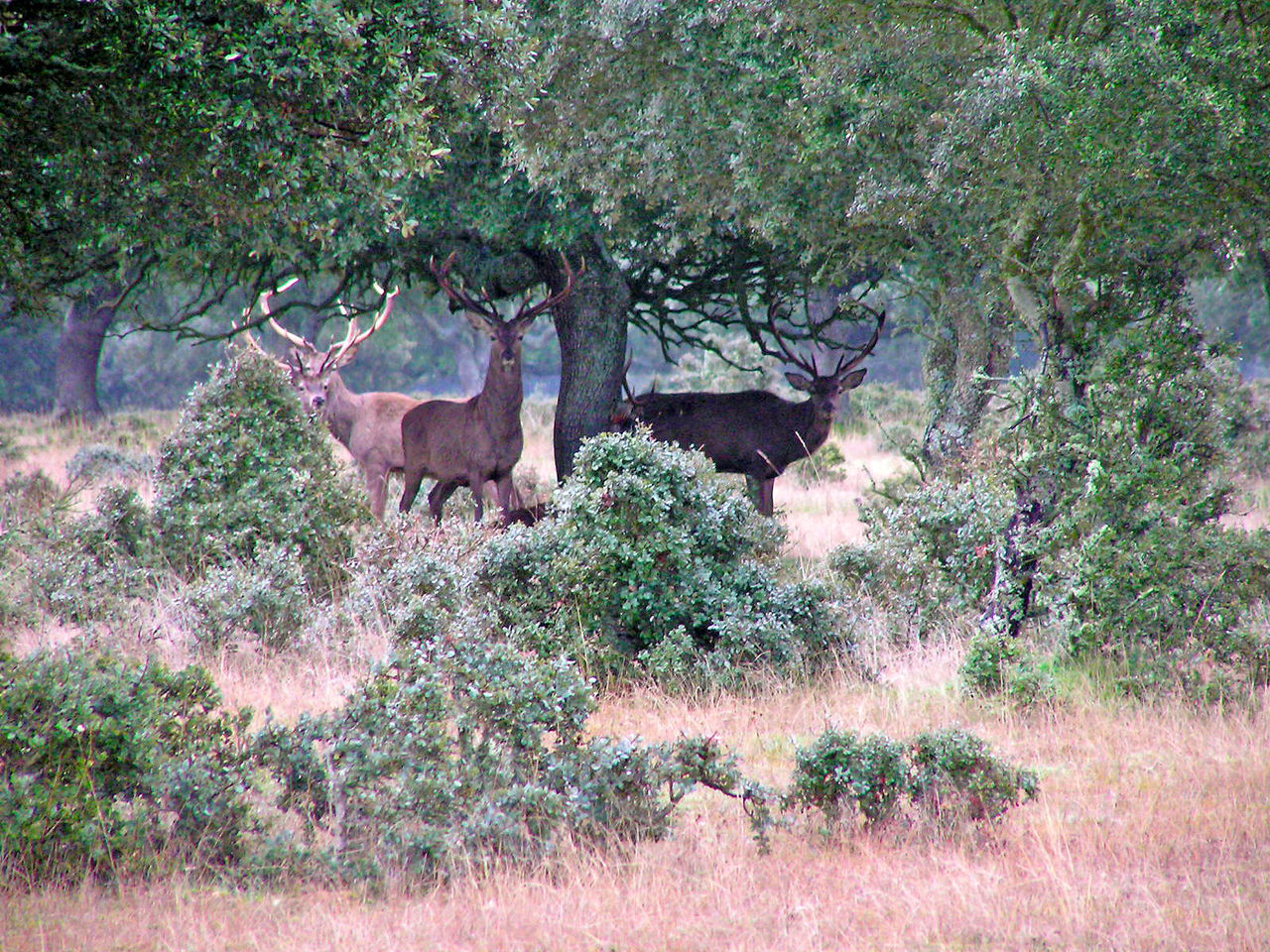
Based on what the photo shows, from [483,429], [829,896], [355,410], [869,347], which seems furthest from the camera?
[355,410]

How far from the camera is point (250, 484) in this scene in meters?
9.24

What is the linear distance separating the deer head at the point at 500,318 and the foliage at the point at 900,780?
24.7 ft

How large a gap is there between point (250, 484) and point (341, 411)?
5570 mm

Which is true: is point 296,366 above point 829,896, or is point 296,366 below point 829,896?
above

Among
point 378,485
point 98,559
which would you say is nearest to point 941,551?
point 98,559

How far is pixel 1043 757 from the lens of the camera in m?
5.48

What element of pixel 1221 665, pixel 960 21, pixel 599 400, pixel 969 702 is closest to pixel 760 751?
pixel 969 702

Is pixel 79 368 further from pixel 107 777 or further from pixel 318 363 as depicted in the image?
pixel 107 777

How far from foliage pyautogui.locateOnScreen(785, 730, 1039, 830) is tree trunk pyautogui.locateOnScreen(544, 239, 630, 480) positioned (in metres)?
8.06

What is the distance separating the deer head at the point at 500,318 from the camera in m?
11.6

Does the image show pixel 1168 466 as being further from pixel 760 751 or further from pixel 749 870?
pixel 749 870

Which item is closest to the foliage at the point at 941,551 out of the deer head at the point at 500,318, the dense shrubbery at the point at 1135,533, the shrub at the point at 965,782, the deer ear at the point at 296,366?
the dense shrubbery at the point at 1135,533

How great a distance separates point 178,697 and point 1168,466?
5.11 meters

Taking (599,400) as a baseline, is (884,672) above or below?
below
